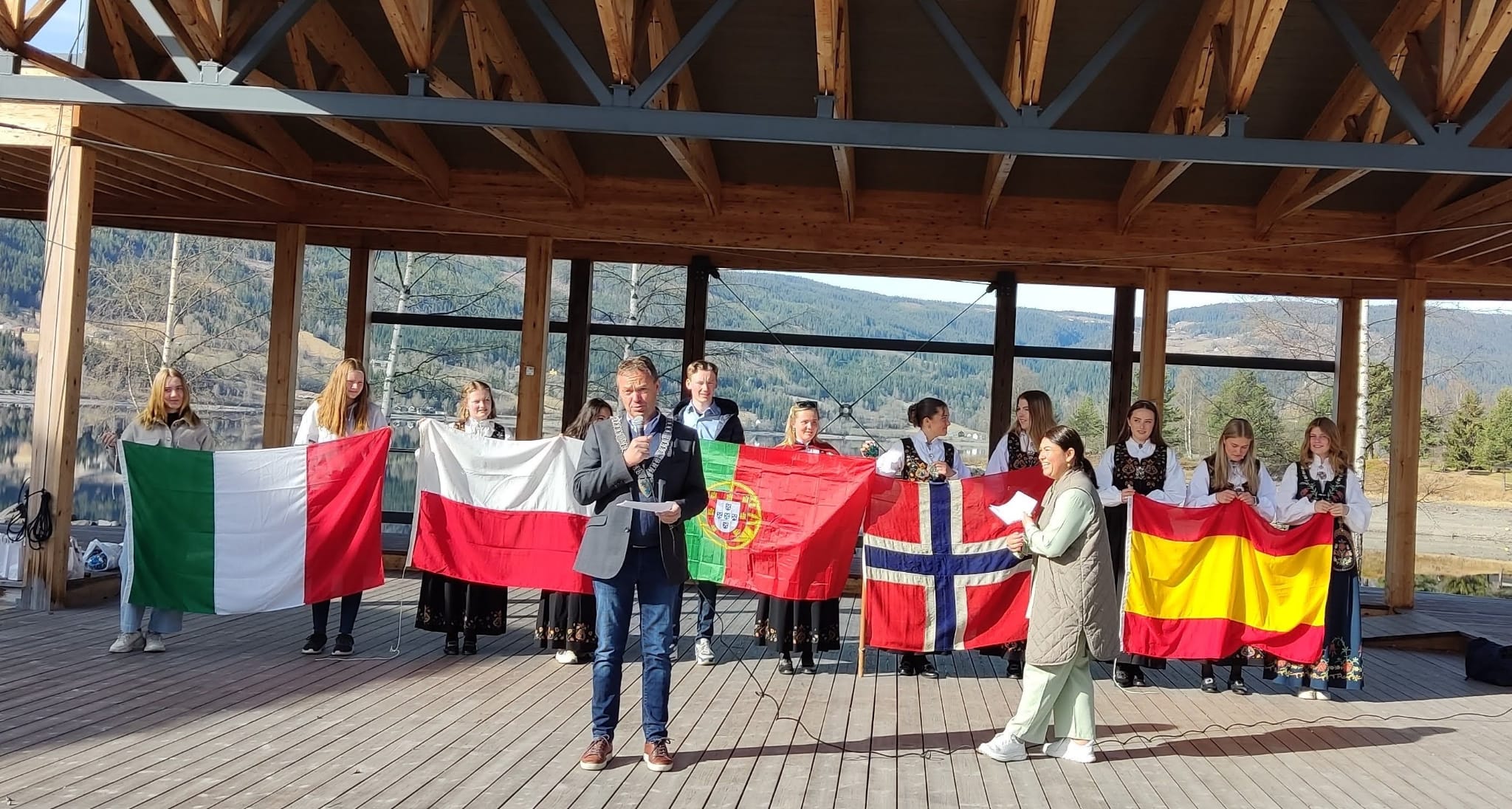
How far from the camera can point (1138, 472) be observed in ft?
21.8

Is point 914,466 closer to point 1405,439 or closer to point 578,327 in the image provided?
point 1405,439

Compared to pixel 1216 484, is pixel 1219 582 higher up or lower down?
lower down

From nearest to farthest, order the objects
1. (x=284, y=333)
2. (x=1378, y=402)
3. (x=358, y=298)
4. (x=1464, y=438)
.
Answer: (x=284, y=333)
(x=358, y=298)
(x=1378, y=402)
(x=1464, y=438)

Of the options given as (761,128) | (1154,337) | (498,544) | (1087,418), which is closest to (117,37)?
(498,544)

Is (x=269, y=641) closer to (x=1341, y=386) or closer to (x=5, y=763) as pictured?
(x=5, y=763)

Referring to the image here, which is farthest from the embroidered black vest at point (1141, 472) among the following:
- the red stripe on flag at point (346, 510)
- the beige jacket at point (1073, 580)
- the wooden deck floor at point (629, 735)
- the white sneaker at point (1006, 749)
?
the red stripe on flag at point (346, 510)

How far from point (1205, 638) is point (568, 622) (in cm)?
335

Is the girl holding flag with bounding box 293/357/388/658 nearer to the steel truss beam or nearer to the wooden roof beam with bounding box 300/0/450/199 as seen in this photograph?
the steel truss beam

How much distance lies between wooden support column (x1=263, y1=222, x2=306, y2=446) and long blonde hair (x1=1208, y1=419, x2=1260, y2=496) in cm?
731

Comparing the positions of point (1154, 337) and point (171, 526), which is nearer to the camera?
point (171, 526)

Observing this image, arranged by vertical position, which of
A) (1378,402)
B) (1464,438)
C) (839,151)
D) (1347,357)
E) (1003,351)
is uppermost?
(839,151)

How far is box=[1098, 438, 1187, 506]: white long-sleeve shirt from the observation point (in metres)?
6.61

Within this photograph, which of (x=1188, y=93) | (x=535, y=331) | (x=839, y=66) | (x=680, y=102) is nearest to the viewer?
(x=839, y=66)

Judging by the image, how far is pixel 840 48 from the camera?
7504 millimetres
